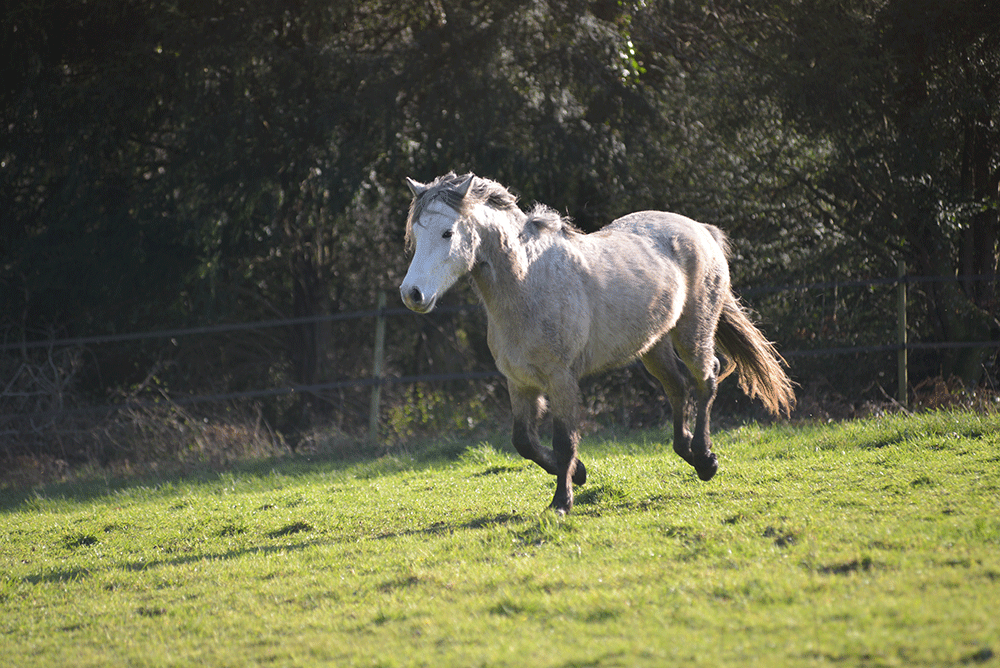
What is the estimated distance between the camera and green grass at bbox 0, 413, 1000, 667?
301 centimetres

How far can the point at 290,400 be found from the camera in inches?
480

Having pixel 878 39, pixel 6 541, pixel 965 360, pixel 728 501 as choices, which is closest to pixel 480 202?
pixel 728 501

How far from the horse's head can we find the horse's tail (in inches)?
97.6

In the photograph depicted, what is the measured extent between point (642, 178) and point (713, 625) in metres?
7.69

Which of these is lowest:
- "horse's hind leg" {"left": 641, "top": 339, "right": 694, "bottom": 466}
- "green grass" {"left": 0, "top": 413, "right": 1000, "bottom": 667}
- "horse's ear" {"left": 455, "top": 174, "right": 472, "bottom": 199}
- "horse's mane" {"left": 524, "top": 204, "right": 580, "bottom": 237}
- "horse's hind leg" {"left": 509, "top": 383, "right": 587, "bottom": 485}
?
"green grass" {"left": 0, "top": 413, "right": 1000, "bottom": 667}

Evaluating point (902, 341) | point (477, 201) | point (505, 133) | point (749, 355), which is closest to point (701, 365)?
point (749, 355)

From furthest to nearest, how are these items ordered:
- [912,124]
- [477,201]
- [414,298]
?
[912,124] → [477,201] → [414,298]

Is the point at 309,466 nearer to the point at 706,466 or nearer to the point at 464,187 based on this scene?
the point at 706,466

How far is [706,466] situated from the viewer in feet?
18.2

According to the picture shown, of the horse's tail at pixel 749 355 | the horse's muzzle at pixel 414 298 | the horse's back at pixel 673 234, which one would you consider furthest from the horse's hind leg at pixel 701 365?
the horse's muzzle at pixel 414 298

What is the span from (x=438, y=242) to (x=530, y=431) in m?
1.33

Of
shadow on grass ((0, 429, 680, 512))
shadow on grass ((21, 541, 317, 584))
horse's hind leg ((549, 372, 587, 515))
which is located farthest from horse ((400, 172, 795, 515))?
shadow on grass ((0, 429, 680, 512))

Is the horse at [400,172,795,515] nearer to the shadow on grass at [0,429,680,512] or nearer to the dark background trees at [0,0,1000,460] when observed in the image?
the shadow on grass at [0,429,680,512]

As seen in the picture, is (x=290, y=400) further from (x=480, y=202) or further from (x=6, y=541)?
(x=480, y=202)
